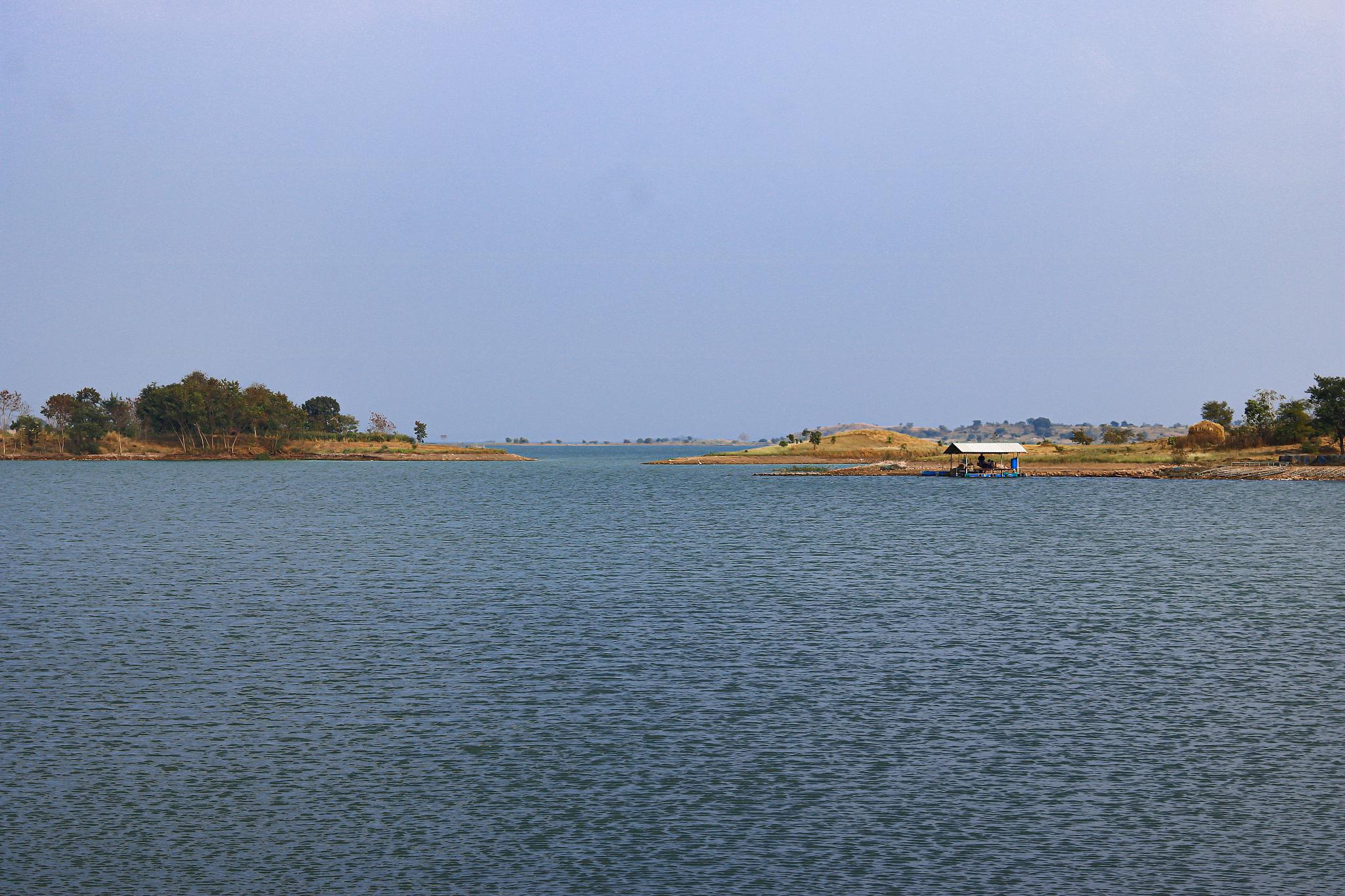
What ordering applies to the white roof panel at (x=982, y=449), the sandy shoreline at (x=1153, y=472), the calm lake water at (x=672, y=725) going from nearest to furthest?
the calm lake water at (x=672, y=725) < the sandy shoreline at (x=1153, y=472) < the white roof panel at (x=982, y=449)

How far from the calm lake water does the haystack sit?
117988 mm

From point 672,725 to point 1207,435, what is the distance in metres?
165

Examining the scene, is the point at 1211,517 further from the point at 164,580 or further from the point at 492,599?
the point at 164,580

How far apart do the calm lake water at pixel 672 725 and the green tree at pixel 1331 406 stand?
305 ft

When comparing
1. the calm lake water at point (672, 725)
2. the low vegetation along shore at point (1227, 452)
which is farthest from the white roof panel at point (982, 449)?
the calm lake water at point (672, 725)

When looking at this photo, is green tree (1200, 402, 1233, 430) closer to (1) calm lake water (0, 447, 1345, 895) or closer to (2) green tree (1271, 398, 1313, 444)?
(2) green tree (1271, 398, 1313, 444)

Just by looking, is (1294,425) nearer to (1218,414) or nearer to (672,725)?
(1218,414)

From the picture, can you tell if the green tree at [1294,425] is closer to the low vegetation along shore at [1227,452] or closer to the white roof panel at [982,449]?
the low vegetation along shore at [1227,452]

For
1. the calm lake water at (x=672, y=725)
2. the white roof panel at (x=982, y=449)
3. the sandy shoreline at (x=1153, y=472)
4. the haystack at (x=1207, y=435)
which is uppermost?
the haystack at (x=1207, y=435)

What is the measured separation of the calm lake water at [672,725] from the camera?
16.6 meters

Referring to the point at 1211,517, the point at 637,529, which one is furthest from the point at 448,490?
the point at 1211,517

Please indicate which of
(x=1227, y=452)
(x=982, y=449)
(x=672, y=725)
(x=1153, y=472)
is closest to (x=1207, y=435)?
(x=1227, y=452)

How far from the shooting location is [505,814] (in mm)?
18547

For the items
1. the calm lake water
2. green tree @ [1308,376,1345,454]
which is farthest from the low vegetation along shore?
the calm lake water
